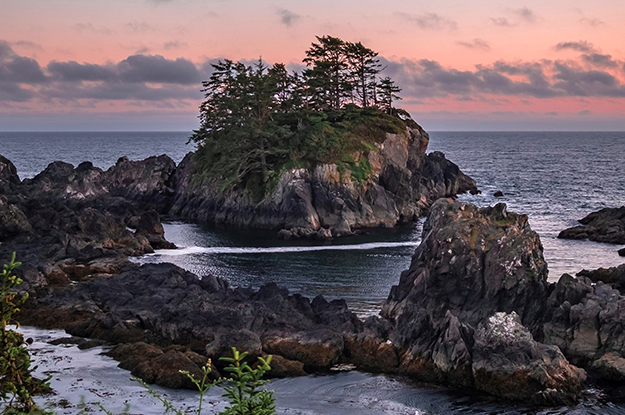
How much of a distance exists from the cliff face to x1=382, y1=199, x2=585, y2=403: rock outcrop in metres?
31.8

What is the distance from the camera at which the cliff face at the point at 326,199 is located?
73875 mm

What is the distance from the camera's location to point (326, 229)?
71.4 meters

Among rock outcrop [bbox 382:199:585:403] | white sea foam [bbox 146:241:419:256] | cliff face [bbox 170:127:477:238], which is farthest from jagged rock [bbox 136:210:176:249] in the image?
rock outcrop [bbox 382:199:585:403]

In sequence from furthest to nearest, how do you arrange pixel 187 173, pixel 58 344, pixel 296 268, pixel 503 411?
pixel 187 173 < pixel 296 268 < pixel 58 344 < pixel 503 411

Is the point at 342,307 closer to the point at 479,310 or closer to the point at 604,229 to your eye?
the point at 479,310

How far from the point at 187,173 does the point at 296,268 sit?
4002 centimetres

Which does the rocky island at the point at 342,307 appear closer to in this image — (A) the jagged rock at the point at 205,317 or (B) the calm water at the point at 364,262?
(A) the jagged rock at the point at 205,317

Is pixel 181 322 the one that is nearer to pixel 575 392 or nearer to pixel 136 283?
pixel 136 283

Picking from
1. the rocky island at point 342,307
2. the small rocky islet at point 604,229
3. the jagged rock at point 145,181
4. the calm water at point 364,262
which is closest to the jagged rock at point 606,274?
the rocky island at point 342,307

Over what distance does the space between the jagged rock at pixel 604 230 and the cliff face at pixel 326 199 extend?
20.4m

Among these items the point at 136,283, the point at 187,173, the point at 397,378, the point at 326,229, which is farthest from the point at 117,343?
the point at 187,173

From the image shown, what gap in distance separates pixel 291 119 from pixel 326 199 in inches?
681

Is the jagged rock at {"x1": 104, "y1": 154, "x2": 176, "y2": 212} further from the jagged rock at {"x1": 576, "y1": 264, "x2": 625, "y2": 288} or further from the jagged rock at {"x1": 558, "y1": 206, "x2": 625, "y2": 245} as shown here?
the jagged rock at {"x1": 576, "y1": 264, "x2": 625, "y2": 288}

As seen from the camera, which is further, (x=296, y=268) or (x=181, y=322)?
(x=296, y=268)
